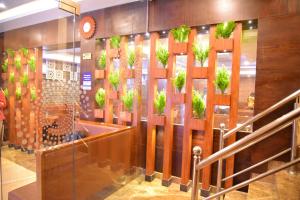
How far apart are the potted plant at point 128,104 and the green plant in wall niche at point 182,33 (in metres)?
1.24

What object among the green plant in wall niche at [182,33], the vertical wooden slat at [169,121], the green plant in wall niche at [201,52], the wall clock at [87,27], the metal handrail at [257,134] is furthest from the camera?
the wall clock at [87,27]

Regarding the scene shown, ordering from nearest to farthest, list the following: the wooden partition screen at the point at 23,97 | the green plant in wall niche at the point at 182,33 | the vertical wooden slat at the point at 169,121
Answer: the wooden partition screen at the point at 23,97, the green plant in wall niche at the point at 182,33, the vertical wooden slat at the point at 169,121

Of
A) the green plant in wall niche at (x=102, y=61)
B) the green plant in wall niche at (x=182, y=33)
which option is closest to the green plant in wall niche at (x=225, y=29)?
the green plant in wall niche at (x=182, y=33)

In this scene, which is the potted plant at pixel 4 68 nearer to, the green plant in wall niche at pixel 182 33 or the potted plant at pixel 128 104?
the potted plant at pixel 128 104

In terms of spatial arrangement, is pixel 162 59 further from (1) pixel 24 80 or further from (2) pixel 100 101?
(1) pixel 24 80

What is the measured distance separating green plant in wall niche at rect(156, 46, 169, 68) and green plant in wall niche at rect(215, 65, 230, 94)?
34.0 inches

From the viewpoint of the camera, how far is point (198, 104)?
3195 mm

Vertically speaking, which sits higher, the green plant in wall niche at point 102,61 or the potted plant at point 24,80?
A: the green plant in wall niche at point 102,61

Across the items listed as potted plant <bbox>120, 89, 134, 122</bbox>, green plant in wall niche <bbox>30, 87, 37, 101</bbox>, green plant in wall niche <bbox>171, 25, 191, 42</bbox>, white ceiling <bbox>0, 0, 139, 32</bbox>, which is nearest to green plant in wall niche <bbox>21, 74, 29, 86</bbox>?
green plant in wall niche <bbox>30, 87, 37, 101</bbox>

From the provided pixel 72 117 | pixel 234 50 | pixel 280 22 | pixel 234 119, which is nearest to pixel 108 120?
pixel 72 117

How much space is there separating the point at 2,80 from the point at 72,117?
987 millimetres

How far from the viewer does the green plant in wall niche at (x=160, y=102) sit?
3.49 meters

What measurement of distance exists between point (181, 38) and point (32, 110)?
7.64 feet

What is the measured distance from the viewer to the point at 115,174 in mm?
3221
